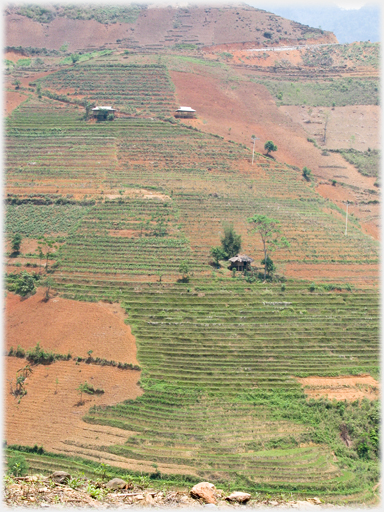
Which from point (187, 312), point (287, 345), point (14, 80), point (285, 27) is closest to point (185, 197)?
point (187, 312)

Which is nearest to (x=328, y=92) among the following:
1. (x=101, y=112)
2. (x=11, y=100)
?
(x=101, y=112)

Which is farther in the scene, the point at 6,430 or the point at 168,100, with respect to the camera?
the point at 168,100

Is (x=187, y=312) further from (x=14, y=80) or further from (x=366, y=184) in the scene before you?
(x=14, y=80)

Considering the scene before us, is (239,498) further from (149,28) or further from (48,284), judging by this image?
(149,28)

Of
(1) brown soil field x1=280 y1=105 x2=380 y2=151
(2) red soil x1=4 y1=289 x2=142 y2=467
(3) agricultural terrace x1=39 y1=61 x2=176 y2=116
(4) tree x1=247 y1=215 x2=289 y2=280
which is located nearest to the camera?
(2) red soil x1=4 y1=289 x2=142 y2=467

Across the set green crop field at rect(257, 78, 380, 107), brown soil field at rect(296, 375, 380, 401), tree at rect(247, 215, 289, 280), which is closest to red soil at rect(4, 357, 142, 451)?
brown soil field at rect(296, 375, 380, 401)

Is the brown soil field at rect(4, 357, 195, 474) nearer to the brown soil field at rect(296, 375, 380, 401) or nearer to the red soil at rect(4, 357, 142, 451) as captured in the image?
the red soil at rect(4, 357, 142, 451)
